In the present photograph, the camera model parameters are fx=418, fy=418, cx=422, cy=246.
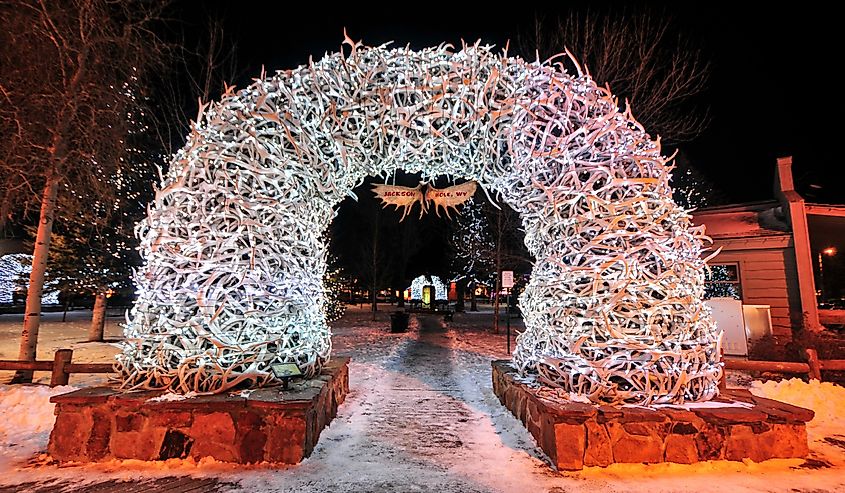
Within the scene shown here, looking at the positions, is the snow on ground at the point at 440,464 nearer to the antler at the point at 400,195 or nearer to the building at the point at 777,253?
the antler at the point at 400,195

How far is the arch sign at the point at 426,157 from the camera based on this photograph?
3.83m

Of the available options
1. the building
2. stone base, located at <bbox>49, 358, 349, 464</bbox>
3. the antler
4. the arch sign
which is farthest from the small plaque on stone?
the building

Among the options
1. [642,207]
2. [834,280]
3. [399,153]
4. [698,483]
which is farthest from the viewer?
[834,280]

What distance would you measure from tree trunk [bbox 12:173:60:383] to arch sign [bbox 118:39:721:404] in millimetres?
4553

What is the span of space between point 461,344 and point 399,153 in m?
9.24

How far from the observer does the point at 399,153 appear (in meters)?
4.81

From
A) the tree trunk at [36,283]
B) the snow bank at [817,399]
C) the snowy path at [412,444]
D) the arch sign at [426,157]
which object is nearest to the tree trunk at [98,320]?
the tree trunk at [36,283]

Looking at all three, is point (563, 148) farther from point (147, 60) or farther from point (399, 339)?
point (399, 339)

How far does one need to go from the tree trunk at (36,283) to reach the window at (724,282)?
14002 millimetres

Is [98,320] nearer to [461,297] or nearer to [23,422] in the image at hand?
[23,422]

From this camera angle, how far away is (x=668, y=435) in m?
3.58

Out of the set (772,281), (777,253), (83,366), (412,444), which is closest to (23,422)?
(83,366)

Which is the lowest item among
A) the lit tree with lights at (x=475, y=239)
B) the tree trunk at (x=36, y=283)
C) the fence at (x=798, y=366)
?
the fence at (x=798, y=366)

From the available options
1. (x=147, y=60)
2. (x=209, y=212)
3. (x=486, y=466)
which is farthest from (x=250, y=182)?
Result: (x=147, y=60)
